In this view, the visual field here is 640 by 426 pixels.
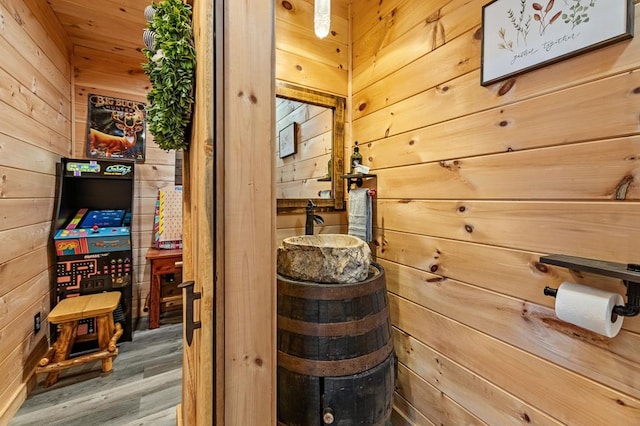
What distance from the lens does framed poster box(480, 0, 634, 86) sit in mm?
786

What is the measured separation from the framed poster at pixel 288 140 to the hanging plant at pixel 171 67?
0.93m

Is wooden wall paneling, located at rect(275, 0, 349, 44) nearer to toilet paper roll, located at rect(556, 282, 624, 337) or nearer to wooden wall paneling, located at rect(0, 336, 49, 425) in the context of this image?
toilet paper roll, located at rect(556, 282, 624, 337)

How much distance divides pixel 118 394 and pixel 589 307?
8.09 feet

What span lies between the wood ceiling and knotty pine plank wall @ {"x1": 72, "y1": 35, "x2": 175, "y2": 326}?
0.03m

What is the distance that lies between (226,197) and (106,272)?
91.0 inches

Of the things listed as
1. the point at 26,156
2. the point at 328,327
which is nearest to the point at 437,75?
the point at 328,327

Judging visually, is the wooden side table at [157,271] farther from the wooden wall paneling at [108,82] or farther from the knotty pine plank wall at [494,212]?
the knotty pine plank wall at [494,212]

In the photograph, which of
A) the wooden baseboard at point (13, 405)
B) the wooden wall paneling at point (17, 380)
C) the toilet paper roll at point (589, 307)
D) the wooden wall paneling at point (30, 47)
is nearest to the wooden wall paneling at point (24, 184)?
the wooden wall paneling at point (30, 47)

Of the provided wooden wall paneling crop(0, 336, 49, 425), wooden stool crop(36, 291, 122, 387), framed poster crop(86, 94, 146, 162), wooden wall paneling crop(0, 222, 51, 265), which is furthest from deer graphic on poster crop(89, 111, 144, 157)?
wooden wall paneling crop(0, 336, 49, 425)

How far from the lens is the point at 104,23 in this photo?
2.17m

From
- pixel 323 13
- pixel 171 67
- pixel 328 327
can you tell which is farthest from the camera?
pixel 323 13

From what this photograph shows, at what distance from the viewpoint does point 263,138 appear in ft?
2.35

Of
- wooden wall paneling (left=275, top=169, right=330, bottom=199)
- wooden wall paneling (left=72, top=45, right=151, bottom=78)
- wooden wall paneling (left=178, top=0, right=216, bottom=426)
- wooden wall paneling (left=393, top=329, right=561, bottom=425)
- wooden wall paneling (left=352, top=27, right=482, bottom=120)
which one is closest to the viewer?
wooden wall paneling (left=178, top=0, right=216, bottom=426)

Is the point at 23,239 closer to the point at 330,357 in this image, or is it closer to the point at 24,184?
the point at 24,184
